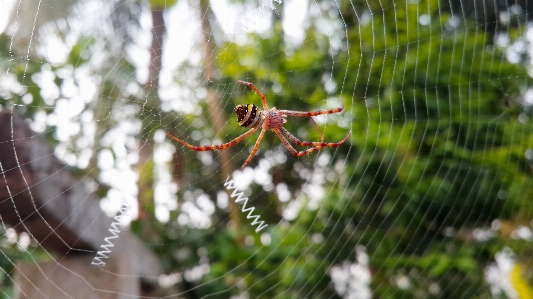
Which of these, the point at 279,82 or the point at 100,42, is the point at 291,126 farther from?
the point at 100,42

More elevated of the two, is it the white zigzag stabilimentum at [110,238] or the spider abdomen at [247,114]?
the spider abdomen at [247,114]

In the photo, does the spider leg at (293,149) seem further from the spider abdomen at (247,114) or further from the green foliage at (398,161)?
the green foliage at (398,161)

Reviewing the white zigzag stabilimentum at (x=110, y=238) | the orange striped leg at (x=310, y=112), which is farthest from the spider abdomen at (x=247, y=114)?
the white zigzag stabilimentum at (x=110, y=238)

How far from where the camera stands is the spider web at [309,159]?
284 cm

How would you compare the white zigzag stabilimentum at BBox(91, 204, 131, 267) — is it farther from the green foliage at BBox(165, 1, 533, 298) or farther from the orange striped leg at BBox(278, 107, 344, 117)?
the orange striped leg at BBox(278, 107, 344, 117)

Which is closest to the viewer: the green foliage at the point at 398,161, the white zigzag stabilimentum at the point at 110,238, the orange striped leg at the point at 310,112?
the white zigzag stabilimentum at the point at 110,238

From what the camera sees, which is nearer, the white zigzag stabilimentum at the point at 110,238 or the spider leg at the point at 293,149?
the white zigzag stabilimentum at the point at 110,238

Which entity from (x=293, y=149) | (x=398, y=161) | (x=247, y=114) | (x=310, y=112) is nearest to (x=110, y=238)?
(x=247, y=114)

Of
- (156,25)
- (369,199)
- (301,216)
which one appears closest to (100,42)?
(156,25)

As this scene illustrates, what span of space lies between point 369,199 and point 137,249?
6.14ft

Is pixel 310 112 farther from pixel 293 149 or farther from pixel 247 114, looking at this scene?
pixel 247 114

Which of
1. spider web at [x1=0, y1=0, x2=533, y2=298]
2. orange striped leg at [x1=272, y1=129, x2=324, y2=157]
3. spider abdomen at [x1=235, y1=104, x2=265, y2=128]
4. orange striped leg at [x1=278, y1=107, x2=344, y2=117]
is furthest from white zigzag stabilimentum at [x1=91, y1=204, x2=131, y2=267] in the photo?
orange striped leg at [x1=278, y1=107, x2=344, y2=117]

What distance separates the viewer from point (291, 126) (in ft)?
12.3

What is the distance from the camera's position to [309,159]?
12.2ft
